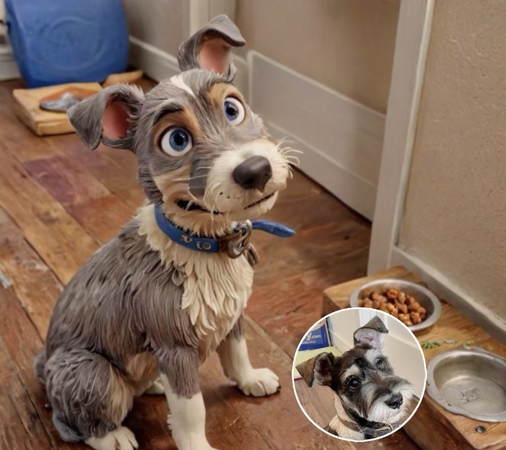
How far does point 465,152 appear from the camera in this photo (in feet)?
3.81

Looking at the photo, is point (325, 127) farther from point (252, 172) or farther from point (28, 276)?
point (252, 172)

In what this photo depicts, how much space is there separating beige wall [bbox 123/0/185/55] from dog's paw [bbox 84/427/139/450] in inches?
63.9

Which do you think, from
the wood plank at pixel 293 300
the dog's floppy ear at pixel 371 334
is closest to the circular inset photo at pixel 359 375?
the dog's floppy ear at pixel 371 334

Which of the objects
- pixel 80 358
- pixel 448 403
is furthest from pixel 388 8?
pixel 80 358

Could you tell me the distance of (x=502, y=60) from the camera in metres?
1.06

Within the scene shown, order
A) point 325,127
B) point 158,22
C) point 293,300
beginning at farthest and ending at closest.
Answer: point 158,22
point 325,127
point 293,300

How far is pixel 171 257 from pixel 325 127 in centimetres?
104

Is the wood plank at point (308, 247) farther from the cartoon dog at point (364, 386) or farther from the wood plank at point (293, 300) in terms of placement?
the cartoon dog at point (364, 386)

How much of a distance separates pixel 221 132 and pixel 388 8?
3.10 ft

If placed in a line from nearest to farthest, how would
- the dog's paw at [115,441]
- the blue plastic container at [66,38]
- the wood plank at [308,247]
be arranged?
the dog's paw at [115,441] → the wood plank at [308,247] → the blue plastic container at [66,38]

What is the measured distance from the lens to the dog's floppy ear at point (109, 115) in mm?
783

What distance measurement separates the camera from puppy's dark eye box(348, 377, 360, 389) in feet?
2.31

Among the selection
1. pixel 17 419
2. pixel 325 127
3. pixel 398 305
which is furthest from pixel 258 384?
pixel 325 127

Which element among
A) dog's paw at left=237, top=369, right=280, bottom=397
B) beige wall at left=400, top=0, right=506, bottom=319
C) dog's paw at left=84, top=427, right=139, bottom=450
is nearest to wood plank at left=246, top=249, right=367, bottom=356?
dog's paw at left=237, top=369, right=280, bottom=397
